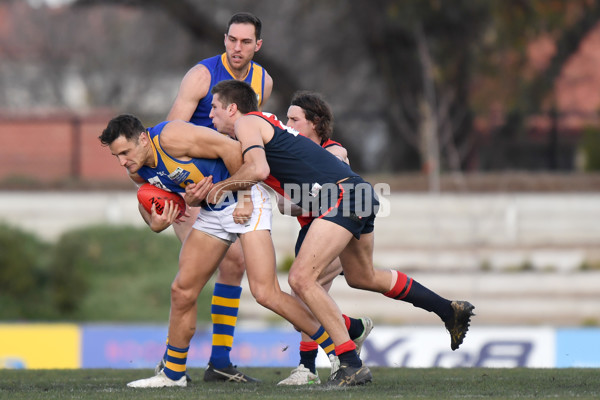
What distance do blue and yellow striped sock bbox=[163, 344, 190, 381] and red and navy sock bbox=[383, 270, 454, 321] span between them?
1423 millimetres

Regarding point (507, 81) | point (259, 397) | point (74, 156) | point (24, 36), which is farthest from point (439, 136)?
point (24, 36)

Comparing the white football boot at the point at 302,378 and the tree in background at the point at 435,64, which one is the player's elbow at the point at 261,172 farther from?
the tree in background at the point at 435,64

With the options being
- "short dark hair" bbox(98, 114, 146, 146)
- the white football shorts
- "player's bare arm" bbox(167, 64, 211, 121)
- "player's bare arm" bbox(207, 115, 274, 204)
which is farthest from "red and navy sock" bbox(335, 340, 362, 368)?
"player's bare arm" bbox(167, 64, 211, 121)

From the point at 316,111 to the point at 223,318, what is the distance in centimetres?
157

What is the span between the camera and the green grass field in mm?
5281

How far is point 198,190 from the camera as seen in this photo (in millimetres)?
5668

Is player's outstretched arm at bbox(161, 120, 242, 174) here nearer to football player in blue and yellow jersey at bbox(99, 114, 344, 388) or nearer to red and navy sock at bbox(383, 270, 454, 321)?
football player in blue and yellow jersey at bbox(99, 114, 344, 388)

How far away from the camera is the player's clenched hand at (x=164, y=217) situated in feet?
18.8

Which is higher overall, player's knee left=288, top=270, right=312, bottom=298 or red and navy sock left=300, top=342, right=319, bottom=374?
player's knee left=288, top=270, right=312, bottom=298

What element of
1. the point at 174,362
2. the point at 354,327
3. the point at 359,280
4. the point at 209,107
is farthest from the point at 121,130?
the point at 354,327

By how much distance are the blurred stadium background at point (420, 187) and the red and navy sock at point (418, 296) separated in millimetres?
3797

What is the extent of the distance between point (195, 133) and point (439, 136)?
13660mm

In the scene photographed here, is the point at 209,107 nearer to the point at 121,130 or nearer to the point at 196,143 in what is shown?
the point at 196,143

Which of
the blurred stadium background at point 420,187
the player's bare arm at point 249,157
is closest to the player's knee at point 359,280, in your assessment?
the player's bare arm at point 249,157
